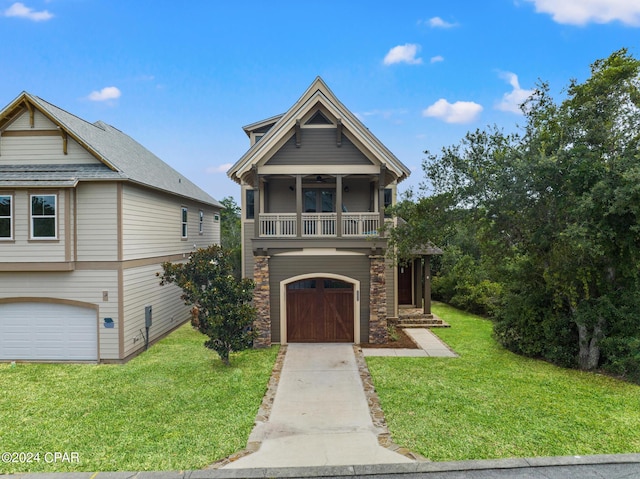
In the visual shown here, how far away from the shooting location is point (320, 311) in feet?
44.4

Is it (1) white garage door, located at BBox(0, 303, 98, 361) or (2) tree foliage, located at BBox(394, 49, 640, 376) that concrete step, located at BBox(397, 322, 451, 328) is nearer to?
(2) tree foliage, located at BBox(394, 49, 640, 376)

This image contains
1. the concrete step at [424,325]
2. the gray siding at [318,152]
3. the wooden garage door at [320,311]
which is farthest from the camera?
the concrete step at [424,325]

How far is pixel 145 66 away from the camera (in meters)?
21.6

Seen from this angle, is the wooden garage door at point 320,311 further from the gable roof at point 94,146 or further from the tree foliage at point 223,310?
the gable roof at point 94,146

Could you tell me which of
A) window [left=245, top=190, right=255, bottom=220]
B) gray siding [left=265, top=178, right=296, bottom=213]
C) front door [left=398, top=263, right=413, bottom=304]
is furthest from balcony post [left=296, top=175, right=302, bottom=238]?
front door [left=398, top=263, right=413, bottom=304]

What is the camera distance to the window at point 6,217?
1140 centimetres

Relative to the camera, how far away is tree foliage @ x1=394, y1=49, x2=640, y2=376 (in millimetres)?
9211

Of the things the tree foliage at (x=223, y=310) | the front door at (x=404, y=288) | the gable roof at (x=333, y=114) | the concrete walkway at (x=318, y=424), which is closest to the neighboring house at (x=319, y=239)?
the gable roof at (x=333, y=114)

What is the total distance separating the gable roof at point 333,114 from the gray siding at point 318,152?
40cm

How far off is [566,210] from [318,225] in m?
7.39

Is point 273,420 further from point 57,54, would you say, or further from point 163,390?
point 57,54

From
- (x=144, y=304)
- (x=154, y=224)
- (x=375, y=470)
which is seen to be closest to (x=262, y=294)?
(x=144, y=304)

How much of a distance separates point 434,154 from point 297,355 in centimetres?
772

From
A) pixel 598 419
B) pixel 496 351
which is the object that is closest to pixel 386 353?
pixel 496 351
